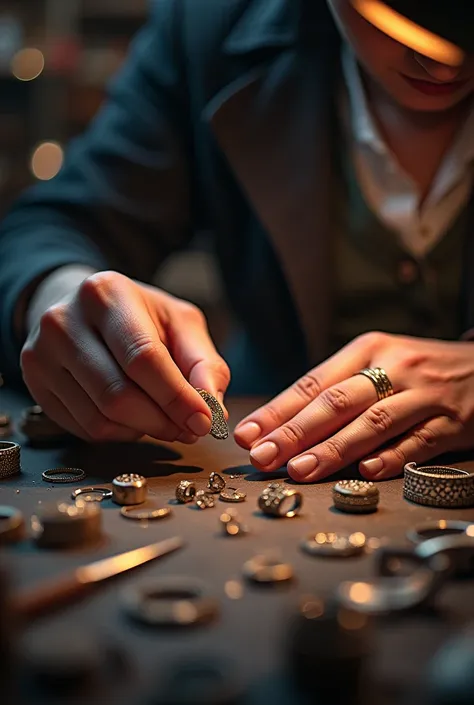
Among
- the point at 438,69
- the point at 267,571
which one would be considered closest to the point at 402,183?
the point at 438,69

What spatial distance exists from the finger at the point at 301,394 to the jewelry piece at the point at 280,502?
7.7 inches

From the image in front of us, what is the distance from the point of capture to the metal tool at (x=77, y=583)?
67cm

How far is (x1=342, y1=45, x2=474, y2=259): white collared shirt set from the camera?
1.59m

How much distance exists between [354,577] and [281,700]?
22 centimetres

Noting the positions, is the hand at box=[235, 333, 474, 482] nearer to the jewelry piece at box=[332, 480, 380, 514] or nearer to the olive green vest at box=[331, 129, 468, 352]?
the jewelry piece at box=[332, 480, 380, 514]

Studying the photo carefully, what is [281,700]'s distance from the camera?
0.56 m

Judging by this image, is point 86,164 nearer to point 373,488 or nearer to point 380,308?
point 380,308

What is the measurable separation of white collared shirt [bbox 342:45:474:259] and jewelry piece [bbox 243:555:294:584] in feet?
3.16

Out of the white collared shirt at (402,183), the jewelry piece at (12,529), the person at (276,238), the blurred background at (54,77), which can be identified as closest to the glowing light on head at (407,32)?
the person at (276,238)

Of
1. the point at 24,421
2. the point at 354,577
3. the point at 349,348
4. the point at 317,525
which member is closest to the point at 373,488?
the point at 317,525

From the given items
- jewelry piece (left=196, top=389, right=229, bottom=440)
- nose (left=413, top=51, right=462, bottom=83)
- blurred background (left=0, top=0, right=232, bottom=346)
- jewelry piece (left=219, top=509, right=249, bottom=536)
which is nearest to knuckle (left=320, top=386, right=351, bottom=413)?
jewelry piece (left=196, top=389, right=229, bottom=440)

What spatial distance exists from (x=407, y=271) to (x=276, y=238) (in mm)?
258

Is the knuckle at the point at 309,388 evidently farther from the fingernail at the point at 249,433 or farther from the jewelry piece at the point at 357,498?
the jewelry piece at the point at 357,498

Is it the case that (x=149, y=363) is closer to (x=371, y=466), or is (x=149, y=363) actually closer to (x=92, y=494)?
(x=92, y=494)
